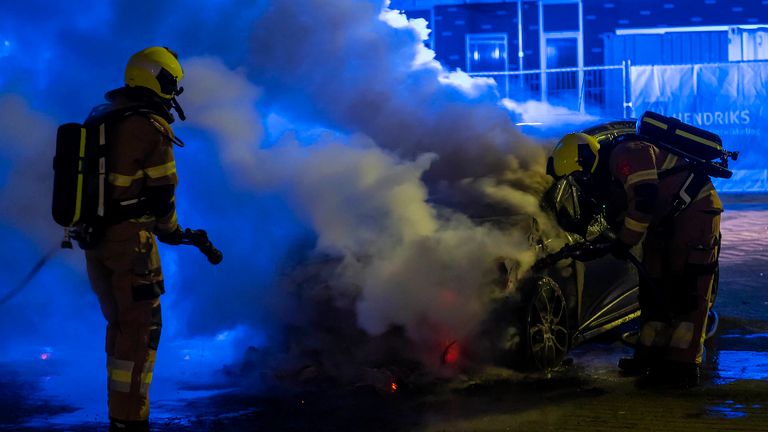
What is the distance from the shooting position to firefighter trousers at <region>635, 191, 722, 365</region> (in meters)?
6.28

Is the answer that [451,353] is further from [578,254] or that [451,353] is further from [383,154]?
[383,154]

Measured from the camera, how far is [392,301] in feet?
19.7

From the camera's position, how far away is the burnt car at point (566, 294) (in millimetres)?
6258

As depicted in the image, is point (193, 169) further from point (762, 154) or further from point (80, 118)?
point (762, 154)

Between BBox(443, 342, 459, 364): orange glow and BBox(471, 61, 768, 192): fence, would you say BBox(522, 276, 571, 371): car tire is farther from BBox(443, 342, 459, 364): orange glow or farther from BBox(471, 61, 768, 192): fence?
BBox(471, 61, 768, 192): fence

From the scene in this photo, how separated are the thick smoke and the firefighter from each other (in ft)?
1.51

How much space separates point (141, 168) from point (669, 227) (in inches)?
128

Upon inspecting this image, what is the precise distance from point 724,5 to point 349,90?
18.8 metres

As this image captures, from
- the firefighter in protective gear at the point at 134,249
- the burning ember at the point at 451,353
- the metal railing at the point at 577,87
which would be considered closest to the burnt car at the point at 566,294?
the burning ember at the point at 451,353

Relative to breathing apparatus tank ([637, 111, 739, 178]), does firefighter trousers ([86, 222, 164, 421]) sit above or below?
below

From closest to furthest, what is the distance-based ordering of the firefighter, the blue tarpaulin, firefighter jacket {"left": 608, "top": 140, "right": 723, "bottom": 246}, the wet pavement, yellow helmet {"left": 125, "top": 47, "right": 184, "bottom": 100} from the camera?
yellow helmet {"left": 125, "top": 47, "right": 184, "bottom": 100}
the wet pavement
firefighter jacket {"left": 608, "top": 140, "right": 723, "bottom": 246}
the firefighter
the blue tarpaulin

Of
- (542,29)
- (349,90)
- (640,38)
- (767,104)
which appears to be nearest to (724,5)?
(640,38)

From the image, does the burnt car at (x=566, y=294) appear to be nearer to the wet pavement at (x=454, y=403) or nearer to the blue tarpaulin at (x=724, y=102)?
the wet pavement at (x=454, y=403)

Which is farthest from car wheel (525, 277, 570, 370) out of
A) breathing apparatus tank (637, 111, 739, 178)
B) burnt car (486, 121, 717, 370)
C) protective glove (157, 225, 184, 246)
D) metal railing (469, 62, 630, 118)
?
metal railing (469, 62, 630, 118)
